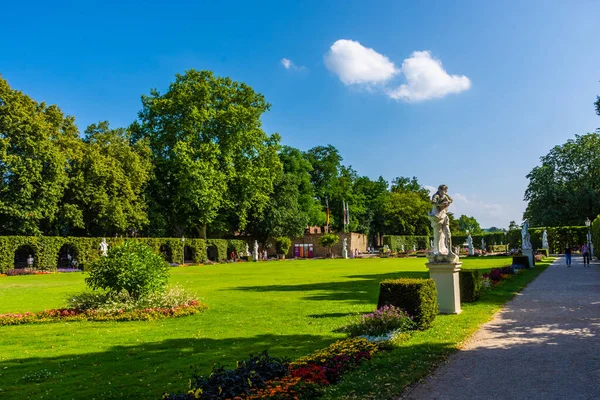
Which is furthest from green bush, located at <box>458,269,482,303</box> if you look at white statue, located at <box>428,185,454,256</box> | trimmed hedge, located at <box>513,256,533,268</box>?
trimmed hedge, located at <box>513,256,533,268</box>

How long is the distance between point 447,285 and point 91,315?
32.4ft

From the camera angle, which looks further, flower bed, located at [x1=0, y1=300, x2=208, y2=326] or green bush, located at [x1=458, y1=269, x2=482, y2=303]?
green bush, located at [x1=458, y1=269, x2=482, y2=303]

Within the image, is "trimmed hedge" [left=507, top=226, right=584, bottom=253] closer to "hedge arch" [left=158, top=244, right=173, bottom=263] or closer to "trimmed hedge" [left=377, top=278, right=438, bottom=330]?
"hedge arch" [left=158, top=244, right=173, bottom=263]

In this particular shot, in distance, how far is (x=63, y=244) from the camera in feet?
124

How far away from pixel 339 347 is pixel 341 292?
10420 mm

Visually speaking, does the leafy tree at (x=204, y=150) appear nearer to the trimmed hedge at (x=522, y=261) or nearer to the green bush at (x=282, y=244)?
the green bush at (x=282, y=244)

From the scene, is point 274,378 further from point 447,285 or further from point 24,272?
point 24,272

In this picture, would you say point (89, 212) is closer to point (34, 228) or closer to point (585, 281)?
point (34, 228)

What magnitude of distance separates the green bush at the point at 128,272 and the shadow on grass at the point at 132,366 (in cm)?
480

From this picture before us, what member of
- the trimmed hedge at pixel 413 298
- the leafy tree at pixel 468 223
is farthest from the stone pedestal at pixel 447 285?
the leafy tree at pixel 468 223

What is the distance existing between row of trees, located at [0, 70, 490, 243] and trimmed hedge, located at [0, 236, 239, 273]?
1726mm

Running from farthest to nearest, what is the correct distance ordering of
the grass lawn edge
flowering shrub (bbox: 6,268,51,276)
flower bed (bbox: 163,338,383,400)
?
flowering shrub (bbox: 6,268,51,276) < the grass lawn edge < flower bed (bbox: 163,338,383,400)

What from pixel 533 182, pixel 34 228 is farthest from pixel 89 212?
pixel 533 182

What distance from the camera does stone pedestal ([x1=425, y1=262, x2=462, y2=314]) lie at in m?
12.0
